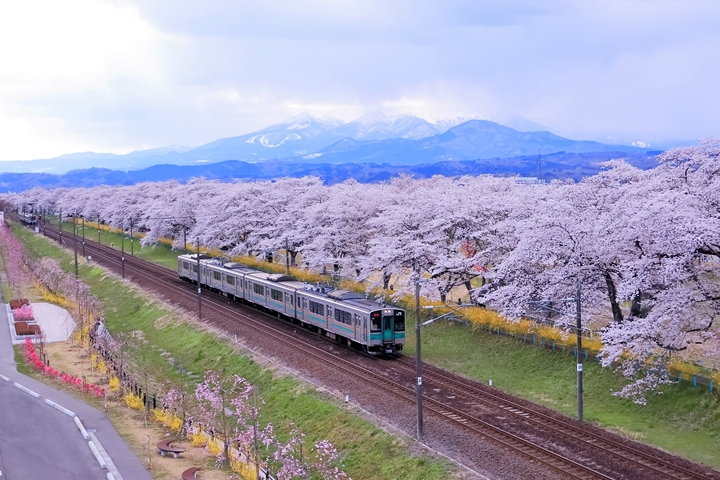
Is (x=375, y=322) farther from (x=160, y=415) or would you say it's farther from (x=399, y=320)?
(x=160, y=415)

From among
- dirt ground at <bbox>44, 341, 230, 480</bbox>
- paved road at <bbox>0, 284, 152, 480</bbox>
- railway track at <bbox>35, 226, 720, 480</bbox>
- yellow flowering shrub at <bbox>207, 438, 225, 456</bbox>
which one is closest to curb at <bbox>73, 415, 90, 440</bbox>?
paved road at <bbox>0, 284, 152, 480</bbox>

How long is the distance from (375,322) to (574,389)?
29.0ft

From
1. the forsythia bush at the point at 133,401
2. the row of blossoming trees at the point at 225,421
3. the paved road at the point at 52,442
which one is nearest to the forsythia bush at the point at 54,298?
the row of blossoming trees at the point at 225,421

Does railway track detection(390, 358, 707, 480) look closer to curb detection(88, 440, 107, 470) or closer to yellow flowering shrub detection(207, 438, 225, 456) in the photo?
yellow flowering shrub detection(207, 438, 225, 456)

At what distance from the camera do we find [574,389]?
25.1m

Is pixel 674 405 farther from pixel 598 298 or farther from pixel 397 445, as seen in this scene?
pixel 397 445

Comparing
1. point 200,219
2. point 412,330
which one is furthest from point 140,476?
point 200,219

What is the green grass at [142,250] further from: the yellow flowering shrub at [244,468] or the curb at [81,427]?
the yellow flowering shrub at [244,468]

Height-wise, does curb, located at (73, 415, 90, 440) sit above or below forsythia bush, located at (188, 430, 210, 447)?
above

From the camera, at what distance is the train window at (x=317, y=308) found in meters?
34.8

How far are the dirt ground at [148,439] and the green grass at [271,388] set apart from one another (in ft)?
10.2

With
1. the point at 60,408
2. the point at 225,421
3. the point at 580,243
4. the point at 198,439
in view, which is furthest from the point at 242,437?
the point at 580,243

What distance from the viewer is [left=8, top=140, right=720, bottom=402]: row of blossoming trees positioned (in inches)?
811

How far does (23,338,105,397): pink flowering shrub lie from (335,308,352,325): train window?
1067cm
